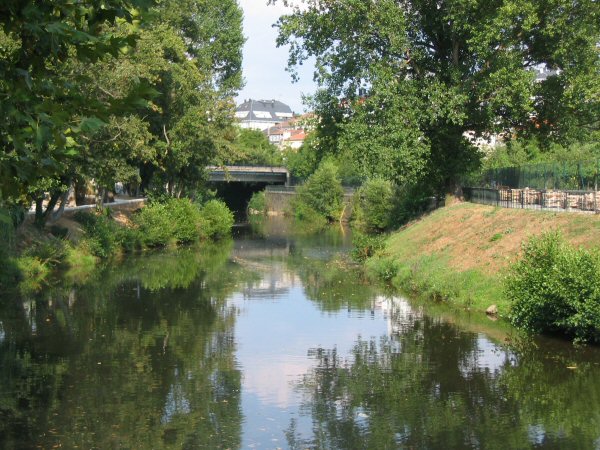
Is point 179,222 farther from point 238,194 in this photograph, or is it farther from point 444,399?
point 238,194

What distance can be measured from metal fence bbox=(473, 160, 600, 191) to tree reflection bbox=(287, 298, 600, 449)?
51.3ft

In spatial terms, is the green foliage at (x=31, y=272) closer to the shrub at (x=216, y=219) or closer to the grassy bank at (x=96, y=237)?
the grassy bank at (x=96, y=237)

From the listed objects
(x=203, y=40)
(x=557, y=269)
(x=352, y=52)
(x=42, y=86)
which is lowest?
(x=557, y=269)

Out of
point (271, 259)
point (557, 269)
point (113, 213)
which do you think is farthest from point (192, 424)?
point (113, 213)

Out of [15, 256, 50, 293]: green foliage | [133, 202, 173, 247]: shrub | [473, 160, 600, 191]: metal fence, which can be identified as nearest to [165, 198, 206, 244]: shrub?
[133, 202, 173, 247]: shrub

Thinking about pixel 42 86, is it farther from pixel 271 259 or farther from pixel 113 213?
pixel 113 213

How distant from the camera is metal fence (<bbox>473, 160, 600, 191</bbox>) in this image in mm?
35344

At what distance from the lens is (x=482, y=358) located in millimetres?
20438

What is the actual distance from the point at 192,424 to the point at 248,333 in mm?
8786

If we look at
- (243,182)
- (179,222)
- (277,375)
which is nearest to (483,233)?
(277,375)

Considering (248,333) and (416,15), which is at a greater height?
(416,15)

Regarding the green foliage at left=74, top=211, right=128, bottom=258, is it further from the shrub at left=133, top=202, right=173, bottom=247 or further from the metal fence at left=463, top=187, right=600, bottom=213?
the metal fence at left=463, top=187, right=600, bottom=213

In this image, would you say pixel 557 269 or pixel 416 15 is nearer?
pixel 557 269

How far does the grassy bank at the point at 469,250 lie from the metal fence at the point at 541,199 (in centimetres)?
102
